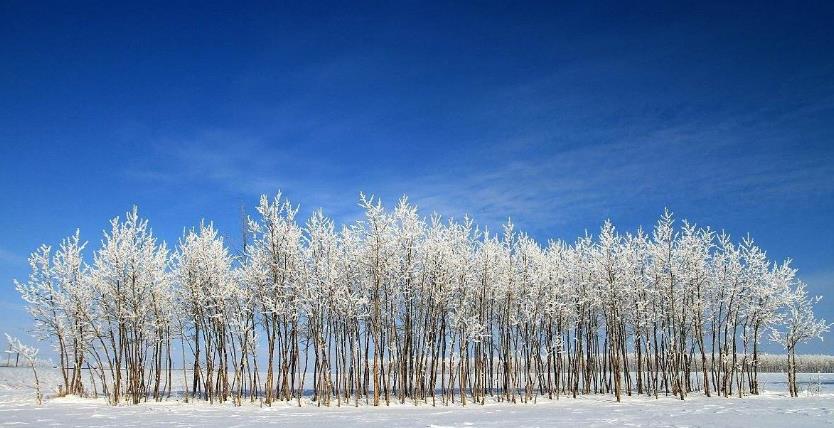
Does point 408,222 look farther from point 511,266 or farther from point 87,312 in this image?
point 87,312

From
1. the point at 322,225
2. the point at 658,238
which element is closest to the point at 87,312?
the point at 322,225

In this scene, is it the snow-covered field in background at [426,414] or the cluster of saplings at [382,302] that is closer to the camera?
the snow-covered field in background at [426,414]

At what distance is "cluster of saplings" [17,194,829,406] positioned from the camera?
3098 centimetres

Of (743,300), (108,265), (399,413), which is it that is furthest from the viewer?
(743,300)

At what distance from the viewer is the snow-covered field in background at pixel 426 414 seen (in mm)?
20703

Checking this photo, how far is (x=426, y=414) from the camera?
24.7 meters

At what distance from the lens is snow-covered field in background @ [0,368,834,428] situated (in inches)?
815

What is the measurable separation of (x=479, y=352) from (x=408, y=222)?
8.19 metres

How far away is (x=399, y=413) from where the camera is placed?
2520cm

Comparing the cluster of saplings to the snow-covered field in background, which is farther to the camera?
the cluster of saplings

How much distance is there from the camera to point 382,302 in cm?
3247

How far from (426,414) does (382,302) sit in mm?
8695

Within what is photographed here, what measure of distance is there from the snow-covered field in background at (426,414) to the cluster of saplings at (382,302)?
2.10 meters

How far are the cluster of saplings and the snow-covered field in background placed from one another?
6.87ft
